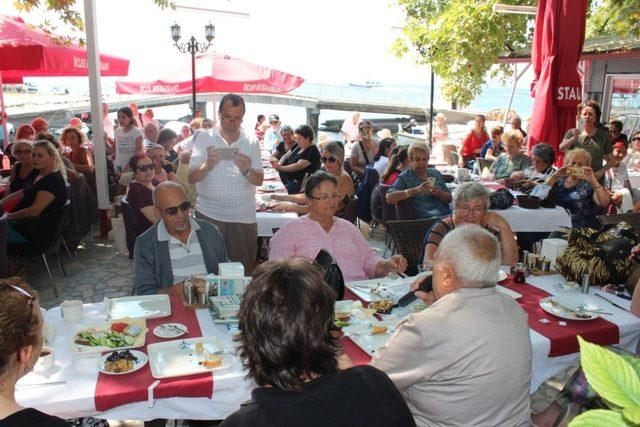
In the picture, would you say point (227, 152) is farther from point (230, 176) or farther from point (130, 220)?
point (130, 220)

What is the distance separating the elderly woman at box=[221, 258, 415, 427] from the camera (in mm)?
1378

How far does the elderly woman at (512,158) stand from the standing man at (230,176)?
3.83m

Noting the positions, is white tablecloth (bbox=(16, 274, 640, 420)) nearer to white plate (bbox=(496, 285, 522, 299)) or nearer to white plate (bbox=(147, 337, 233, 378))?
white plate (bbox=(147, 337, 233, 378))

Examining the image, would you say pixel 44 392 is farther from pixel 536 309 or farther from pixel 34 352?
pixel 536 309

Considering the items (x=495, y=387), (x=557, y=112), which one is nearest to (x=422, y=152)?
(x=557, y=112)

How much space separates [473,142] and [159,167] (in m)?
5.91

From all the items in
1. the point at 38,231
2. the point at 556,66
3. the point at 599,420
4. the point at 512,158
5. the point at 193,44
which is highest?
the point at 193,44

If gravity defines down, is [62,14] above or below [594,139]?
above

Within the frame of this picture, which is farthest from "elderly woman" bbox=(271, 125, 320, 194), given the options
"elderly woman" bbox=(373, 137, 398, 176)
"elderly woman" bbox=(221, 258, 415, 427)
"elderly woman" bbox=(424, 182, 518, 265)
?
"elderly woman" bbox=(221, 258, 415, 427)

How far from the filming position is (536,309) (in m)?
2.95

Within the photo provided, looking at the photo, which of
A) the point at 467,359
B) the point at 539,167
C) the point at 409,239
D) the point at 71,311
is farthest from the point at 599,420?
the point at 539,167

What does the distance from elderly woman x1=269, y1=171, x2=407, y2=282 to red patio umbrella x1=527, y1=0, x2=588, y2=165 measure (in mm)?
1933

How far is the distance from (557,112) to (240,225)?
284 cm

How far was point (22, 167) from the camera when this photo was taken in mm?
6016
